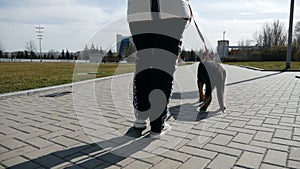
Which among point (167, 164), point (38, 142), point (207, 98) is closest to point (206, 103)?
point (207, 98)

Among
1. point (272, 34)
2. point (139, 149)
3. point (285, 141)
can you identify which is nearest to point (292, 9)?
point (285, 141)

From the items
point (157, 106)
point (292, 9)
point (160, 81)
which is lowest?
point (157, 106)

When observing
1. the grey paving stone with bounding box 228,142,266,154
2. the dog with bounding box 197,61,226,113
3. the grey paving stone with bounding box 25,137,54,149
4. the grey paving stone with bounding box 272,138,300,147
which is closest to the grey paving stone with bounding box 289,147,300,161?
the grey paving stone with bounding box 272,138,300,147

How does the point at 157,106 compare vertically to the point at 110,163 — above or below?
above

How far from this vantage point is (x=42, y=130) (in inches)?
109

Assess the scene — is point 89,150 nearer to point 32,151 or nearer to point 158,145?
point 32,151

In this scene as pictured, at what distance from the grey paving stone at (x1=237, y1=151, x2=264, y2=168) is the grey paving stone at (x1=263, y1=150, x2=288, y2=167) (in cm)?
Answer: 6

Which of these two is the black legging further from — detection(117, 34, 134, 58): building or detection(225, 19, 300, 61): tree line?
detection(225, 19, 300, 61): tree line

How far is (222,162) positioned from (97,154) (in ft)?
3.65

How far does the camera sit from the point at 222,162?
6.46 ft

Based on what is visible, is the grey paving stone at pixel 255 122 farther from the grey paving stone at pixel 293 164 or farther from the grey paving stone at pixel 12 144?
the grey paving stone at pixel 12 144

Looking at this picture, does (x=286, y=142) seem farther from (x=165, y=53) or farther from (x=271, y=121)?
(x=165, y=53)

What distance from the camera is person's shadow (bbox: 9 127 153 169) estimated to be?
1.93 metres

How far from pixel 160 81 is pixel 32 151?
4.60ft
